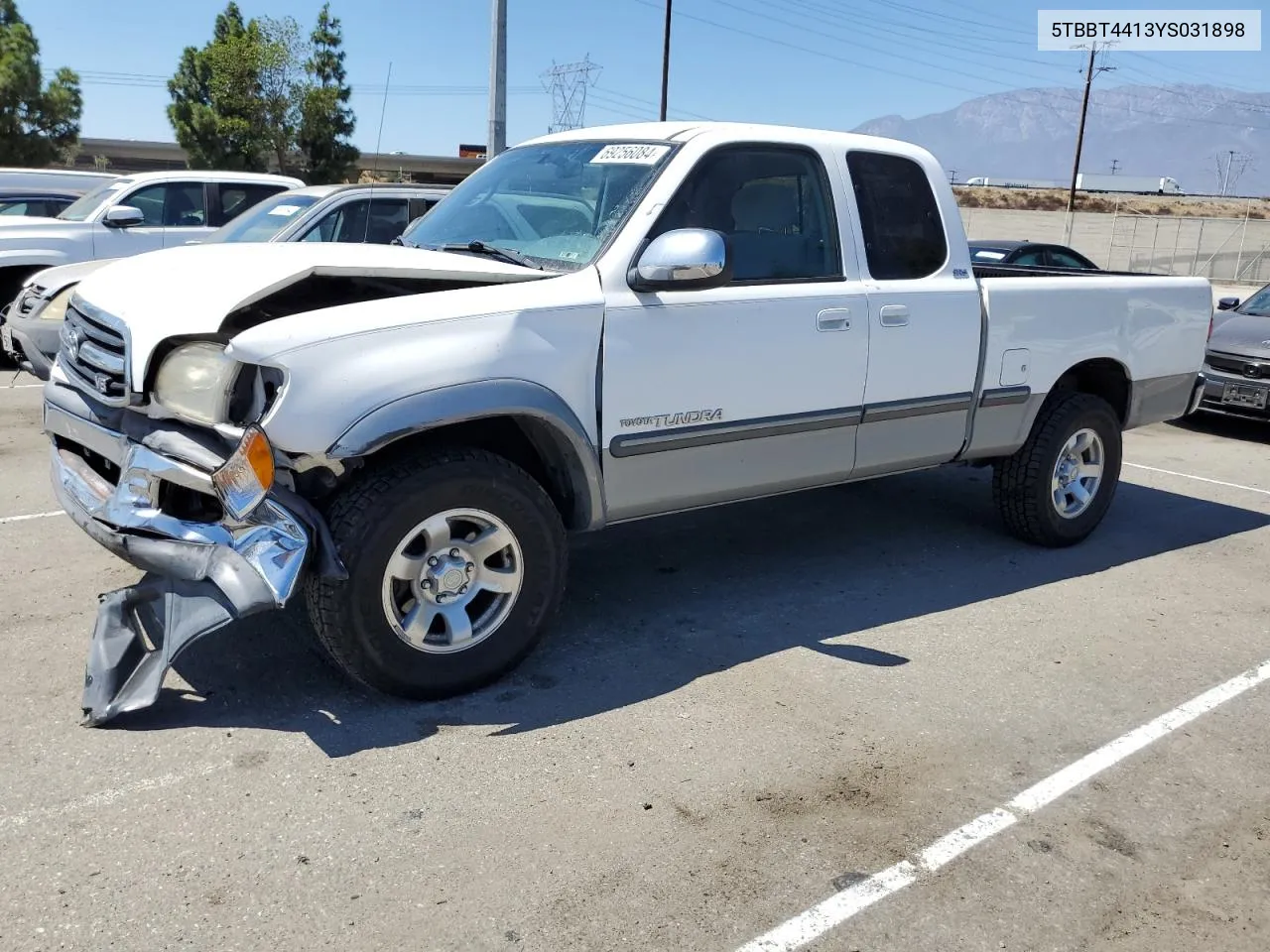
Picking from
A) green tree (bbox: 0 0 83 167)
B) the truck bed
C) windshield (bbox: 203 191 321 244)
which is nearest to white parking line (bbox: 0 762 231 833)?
the truck bed

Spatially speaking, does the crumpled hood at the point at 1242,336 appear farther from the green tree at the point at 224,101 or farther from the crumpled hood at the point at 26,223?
the green tree at the point at 224,101

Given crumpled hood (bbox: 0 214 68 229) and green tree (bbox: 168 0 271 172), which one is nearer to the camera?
crumpled hood (bbox: 0 214 68 229)

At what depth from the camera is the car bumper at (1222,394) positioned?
988cm

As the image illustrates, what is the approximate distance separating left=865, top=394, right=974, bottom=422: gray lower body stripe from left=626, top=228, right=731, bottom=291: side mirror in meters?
1.18

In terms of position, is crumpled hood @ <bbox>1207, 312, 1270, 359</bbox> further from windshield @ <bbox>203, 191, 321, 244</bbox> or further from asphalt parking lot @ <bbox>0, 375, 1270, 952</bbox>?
windshield @ <bbox>203, 191, 321, 244</bbox>

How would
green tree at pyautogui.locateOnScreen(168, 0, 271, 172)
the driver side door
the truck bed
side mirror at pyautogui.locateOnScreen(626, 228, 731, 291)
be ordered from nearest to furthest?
side mirror at pyautogui.locateOnScreen(626, 228, 731, 291), the driver side door, the truck bed, green tree at pyautogui.locateOnScreen(168, 0, 271, 172)

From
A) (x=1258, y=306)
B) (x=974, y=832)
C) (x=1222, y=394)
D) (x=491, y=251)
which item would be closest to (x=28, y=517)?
(x=491, y=251)

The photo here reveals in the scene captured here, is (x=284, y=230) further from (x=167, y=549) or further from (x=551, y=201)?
(x=167, y=549)

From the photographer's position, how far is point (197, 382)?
3623 millimetres

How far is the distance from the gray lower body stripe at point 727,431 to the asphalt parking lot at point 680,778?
2.78 feet

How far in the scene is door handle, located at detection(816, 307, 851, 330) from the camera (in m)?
4.60

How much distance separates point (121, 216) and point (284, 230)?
10.7ft

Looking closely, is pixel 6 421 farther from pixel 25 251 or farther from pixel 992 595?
pixel 992 595

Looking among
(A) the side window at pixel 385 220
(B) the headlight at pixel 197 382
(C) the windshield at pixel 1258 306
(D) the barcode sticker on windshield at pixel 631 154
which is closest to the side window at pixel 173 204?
(A) the side window at pixel 385 220
